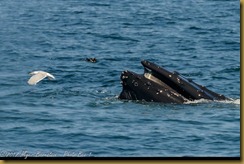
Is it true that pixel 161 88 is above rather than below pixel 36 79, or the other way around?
above

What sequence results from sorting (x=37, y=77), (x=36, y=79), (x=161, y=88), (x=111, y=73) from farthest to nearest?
(x=111, y=73)
(x=37, y=77)
(x=36, y=79)
(x=161, y=88)

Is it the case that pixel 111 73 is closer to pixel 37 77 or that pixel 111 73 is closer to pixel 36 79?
pixel 37 77

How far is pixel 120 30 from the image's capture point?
1810 inches

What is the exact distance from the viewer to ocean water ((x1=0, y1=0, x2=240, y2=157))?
20875 millimetres

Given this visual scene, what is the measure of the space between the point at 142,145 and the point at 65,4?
126ft

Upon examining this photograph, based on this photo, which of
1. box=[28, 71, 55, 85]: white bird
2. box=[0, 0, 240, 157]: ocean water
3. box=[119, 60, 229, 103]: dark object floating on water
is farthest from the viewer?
box=[28, 71, 55, 85]: white bird

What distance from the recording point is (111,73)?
3400 cm

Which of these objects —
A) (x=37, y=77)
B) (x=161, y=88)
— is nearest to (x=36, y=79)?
(x=37, y=77)

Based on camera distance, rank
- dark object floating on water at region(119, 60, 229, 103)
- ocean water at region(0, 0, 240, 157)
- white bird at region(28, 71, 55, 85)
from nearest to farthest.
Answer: ocean water at region(0, 0, 240, 157) < dark object floating on water at region(119, 60, 229, 103) < white bird at region(28, 71, 55, 85)

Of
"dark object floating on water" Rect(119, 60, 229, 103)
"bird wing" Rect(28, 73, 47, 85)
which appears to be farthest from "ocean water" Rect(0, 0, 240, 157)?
"bird wing" Rect(28, 73, 47, 85)

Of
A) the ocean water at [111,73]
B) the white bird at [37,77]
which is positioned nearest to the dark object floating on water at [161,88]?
the ocean water at [111,73]

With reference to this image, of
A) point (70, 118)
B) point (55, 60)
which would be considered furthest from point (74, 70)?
point (70, 118)

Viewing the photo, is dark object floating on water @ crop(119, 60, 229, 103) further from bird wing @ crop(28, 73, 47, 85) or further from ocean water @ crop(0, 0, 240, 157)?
bird wing @ crop(28, 73, 47, 85)

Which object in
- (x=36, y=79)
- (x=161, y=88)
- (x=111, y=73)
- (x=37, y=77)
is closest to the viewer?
(x=161, y=88)
